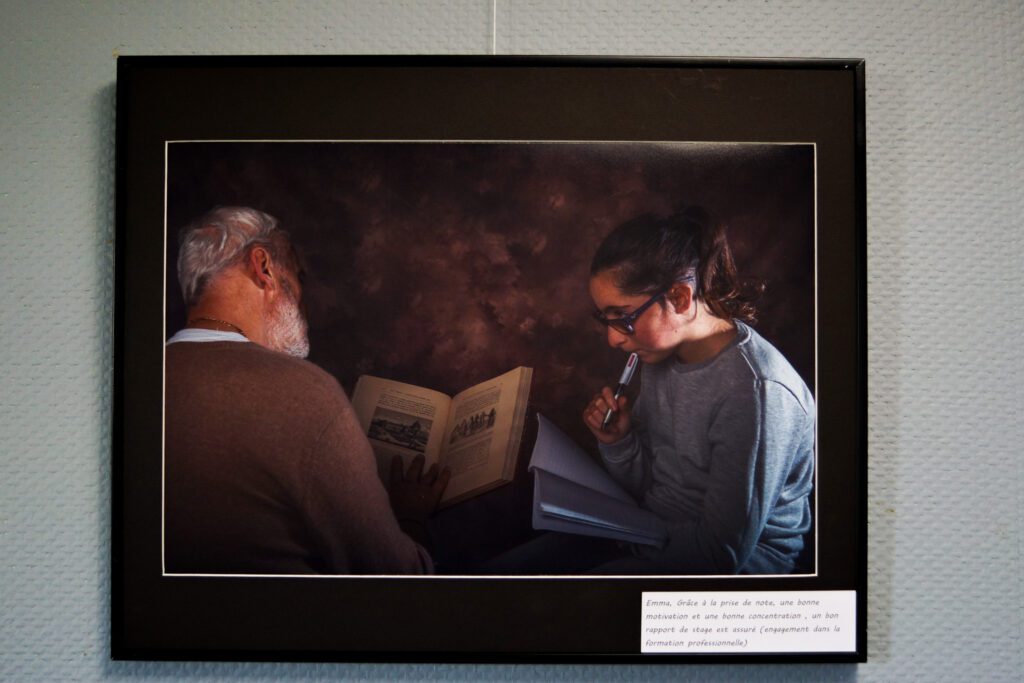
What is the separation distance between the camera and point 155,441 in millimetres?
1020

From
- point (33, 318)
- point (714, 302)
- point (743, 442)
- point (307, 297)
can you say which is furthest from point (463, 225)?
point (33, 318)

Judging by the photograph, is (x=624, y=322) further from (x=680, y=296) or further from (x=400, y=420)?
(x=400, y=420)

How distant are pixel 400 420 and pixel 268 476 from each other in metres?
0.19

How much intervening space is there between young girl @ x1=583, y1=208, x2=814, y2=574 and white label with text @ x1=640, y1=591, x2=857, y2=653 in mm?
41

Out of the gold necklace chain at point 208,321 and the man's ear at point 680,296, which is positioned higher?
Answer: the man's ear at point 680,296

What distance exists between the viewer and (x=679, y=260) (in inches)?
40.1

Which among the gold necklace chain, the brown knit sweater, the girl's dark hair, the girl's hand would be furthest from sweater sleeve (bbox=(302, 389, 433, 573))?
the girl's dark hair

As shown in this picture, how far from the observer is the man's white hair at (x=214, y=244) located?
1.02 m

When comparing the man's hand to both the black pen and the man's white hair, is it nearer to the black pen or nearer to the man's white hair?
the black pen

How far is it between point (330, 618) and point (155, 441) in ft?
1.11

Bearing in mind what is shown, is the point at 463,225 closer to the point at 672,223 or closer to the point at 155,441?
the point at 672,223

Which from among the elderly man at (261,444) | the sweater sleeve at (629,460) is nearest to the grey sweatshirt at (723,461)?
the sweater sleeve at (629,460)

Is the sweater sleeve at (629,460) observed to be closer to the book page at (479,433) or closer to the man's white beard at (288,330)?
the book page at (479,433)

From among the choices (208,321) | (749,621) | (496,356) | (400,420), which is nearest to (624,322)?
(496,356)
